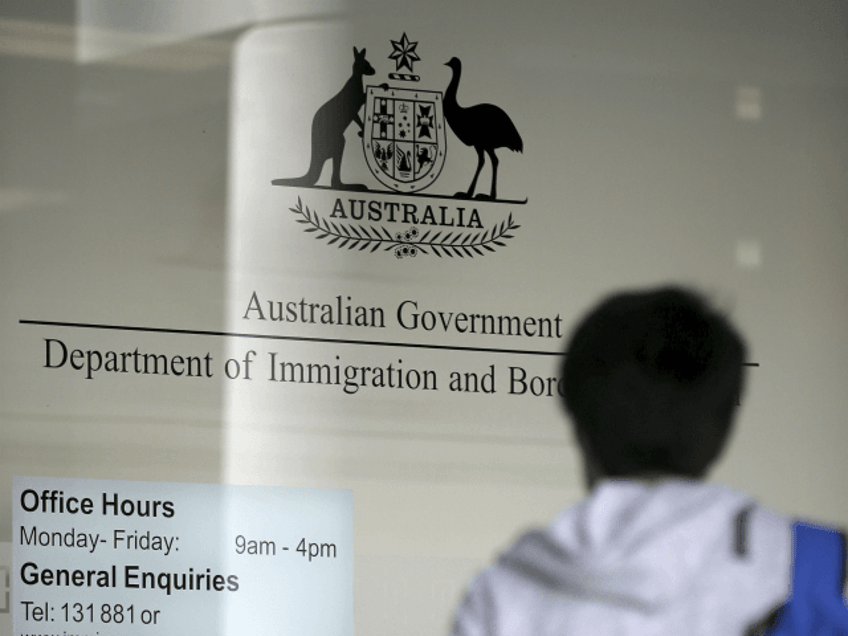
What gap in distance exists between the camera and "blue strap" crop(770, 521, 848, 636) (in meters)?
1.43

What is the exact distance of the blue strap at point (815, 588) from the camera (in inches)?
56.4

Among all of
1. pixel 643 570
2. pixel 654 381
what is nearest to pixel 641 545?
pixel 643 570

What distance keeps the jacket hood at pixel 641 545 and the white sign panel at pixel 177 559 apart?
59cm

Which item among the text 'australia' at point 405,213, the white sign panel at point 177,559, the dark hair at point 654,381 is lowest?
the white sign panel at point 177,559

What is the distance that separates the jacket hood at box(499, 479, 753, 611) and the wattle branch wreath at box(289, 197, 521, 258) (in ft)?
2.50

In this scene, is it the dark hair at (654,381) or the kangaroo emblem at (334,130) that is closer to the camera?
the dark hair at (654,381)

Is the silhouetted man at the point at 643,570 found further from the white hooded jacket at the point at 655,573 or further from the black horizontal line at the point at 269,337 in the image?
the black horizontal line at the point at 269,337

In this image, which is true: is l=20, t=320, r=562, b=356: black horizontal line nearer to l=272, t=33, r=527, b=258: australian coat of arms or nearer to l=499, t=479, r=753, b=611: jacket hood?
l=272, t=33, r=527, b=258: australian coat of arms

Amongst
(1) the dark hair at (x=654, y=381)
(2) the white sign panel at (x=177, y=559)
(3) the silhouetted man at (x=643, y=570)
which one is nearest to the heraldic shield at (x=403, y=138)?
(1) the dark hair at (x=654, y=381)

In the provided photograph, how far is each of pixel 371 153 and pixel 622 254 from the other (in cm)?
49

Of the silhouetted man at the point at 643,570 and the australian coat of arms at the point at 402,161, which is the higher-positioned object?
the australian coat of arms at the point at 402,161

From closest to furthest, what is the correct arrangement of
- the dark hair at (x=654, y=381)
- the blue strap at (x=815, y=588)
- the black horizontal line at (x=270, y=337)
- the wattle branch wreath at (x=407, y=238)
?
the blue strap at (x=815, y=588), the dark hair at (x=654, y=381), the black horizontal line at (x=270, y=337), the wattle branch wreath at (x=407, y=238)

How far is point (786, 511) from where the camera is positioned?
2.26 m

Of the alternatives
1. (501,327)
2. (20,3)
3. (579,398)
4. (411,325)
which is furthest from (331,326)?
(20,3)
